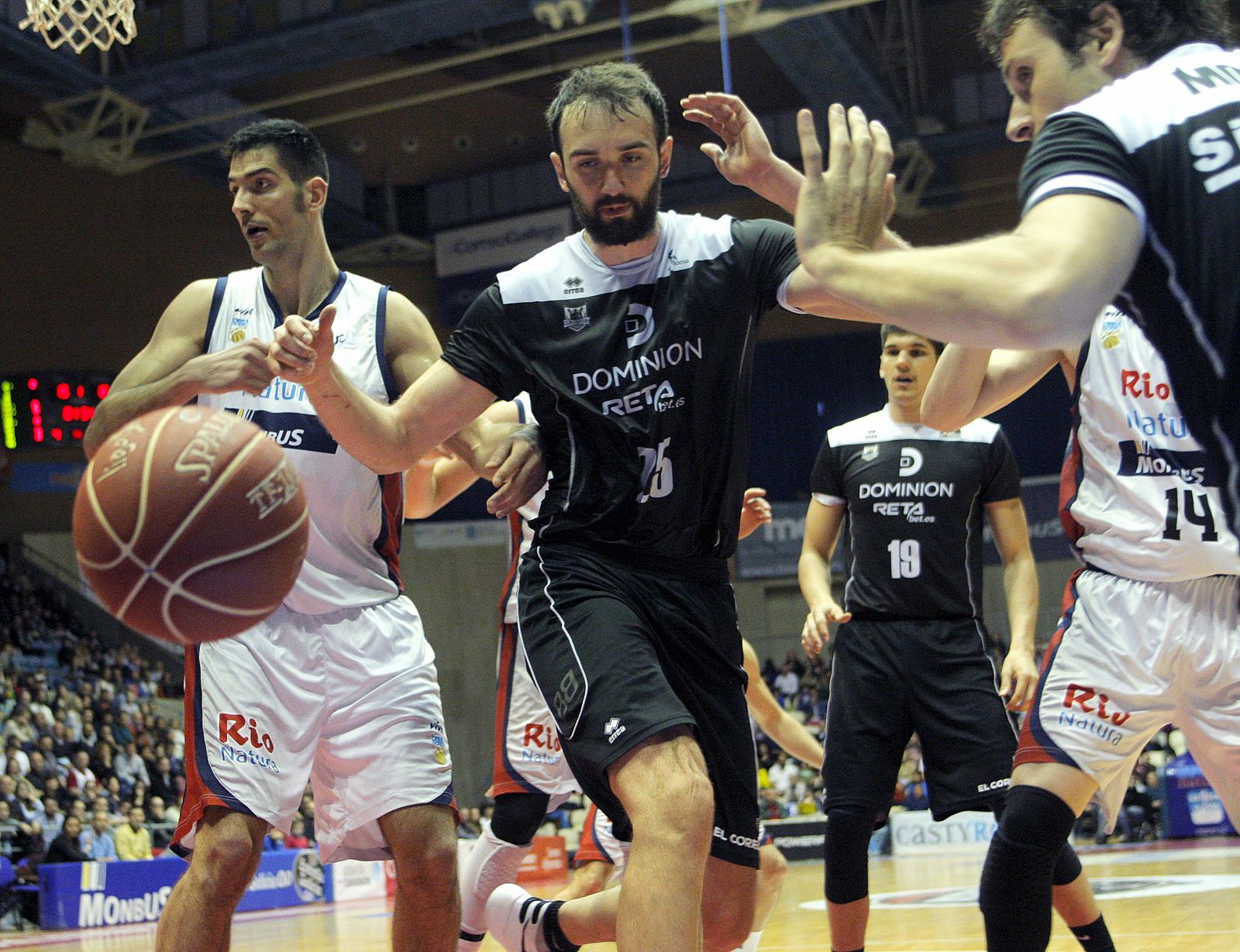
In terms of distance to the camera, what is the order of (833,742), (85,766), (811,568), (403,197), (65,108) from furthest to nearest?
(403,197), (65,108), (85,766), (811,568), (833,742)

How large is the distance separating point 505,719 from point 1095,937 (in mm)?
2400

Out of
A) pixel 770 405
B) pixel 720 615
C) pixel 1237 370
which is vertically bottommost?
pixel 720 615

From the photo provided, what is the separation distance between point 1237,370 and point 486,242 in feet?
74.6

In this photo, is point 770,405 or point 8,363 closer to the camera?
point 8,363

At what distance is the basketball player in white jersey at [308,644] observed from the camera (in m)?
3.78

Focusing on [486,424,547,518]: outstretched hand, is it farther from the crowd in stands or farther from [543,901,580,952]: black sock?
the crowd in stands

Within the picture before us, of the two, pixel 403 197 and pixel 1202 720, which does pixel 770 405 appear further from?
pixel 1202 720

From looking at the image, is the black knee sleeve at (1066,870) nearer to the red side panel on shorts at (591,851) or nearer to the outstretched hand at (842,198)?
the red side panel on shorts at (591,851)

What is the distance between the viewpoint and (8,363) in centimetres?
2153

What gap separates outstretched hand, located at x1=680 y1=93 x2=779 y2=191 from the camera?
11.3ft

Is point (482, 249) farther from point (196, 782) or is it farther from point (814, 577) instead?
point (196, 782)

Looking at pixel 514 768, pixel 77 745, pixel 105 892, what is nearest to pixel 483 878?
pixel 514 768

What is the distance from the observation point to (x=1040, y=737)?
3781 mm

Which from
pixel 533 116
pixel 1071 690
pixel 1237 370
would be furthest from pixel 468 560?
pixel 1237 370
